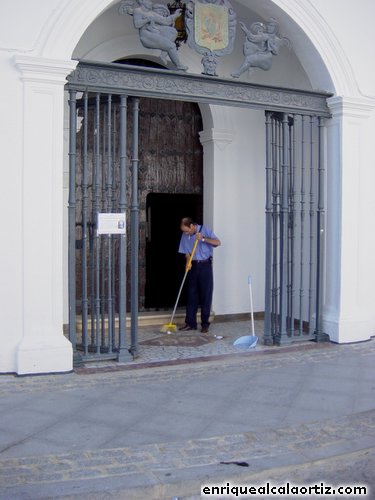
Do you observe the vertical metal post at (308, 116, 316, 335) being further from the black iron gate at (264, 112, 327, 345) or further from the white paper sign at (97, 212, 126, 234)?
the white paper sign at (97, 212, 126, 234)

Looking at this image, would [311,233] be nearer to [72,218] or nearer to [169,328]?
[169,328]

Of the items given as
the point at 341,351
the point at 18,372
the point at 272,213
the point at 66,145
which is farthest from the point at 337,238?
the point at 18,372

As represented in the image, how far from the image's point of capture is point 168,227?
10688 millimetres

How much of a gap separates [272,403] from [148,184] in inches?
193

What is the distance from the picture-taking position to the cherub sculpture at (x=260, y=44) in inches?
310

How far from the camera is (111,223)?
7176 millimetres

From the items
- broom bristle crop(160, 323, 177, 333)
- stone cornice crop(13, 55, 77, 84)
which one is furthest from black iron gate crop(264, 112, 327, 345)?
stone cornice crop(13, 55, 77, 84)

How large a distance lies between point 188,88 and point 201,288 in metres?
2.94

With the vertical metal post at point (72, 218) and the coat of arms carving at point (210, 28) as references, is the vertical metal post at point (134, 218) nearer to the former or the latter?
the vertical metal post at point (72, 218)

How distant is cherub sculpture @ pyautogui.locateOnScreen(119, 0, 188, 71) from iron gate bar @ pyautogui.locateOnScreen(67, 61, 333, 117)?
276mm

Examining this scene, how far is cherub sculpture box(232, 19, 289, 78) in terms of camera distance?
787 cm

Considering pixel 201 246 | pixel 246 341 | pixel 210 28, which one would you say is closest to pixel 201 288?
pixel 201 246

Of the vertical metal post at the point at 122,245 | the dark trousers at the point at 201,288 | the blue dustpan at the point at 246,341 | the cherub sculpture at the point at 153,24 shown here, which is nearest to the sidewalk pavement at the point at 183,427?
the vertical metal post at the point at 122,245

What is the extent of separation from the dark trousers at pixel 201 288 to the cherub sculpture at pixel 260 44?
286 centimetres
